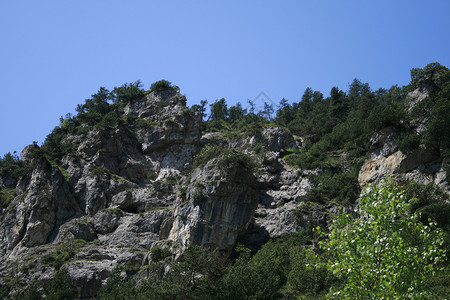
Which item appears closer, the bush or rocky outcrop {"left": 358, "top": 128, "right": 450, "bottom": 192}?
rocky outcrop {"left": 358, "top": 128, "right": 450, "bottom": 192}

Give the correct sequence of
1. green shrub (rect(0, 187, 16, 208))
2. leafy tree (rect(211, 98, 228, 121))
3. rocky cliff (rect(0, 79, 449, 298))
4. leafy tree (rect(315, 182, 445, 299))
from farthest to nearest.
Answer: leafy tree (rect(211, 98, 228, 121)) → green shrub (rect(0, 187, 16, 208)) → rocky cliff (rect(0, 79, 449, 298)) → leafy tree (rect(315, 182, 445, 299))

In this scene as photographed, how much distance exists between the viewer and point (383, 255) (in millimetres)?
16219

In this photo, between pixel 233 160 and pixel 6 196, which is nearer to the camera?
pixel 233 160

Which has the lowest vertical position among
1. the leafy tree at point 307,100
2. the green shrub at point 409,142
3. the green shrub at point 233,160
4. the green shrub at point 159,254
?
the green shrub at point 159,254

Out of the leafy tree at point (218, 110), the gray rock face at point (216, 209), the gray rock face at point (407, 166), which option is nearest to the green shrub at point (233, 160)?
the gray rock face at point (216, 209)

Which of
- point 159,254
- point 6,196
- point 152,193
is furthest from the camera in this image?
point 6,196

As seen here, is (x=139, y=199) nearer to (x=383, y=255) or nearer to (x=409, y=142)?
(x=409, y=142)

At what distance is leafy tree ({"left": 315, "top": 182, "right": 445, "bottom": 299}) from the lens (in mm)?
15781

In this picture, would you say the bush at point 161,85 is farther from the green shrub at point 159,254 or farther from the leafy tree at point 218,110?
the green shrub at point 159,254

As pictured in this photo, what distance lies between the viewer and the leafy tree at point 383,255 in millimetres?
15781

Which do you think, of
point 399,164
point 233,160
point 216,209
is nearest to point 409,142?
point 399,164

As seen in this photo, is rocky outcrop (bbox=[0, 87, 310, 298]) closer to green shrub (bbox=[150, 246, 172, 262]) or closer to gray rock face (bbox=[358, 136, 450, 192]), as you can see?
green shrub (bbox=[150, 246, 172, 262])

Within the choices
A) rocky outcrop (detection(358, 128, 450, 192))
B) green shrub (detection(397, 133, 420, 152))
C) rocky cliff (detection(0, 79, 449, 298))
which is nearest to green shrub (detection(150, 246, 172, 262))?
rocky cliff (detection(0, 79, 449, 298))

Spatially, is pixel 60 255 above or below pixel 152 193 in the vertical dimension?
below
